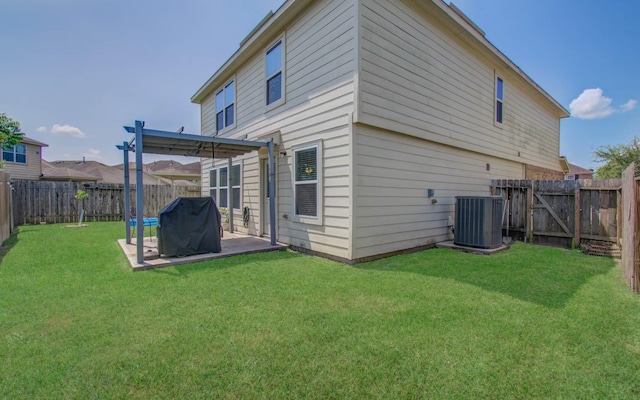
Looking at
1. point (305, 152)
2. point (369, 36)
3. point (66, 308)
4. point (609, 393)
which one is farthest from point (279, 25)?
point (609, 393)

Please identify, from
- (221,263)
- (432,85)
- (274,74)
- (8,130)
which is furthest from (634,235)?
(8,130)

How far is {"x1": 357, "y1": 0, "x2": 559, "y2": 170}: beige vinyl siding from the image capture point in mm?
4922

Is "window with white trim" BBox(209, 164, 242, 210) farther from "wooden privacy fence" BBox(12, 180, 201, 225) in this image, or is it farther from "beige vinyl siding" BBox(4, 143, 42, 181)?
"beige vinyl siding" BBox(4, 143, 42, 181)

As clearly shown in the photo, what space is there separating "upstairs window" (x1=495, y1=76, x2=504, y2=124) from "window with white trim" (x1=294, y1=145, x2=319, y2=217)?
6.25 m

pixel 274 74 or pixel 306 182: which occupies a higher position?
pixel 274 74

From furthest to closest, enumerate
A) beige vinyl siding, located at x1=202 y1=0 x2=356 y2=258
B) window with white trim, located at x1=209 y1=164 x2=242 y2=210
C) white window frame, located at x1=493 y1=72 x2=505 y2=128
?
window with white trim, located at x1=209 y1=164 x2=242 y2=210 < white window frame, located at x1=493 y1=72 x2=505 y2=128 < beige vinyl siding, located at x1=202 y1=0 x2=356 y2=258

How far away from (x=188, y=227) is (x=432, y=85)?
582 centimetres

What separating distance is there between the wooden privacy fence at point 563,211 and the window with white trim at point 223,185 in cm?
744

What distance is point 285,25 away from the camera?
6176 millimetres

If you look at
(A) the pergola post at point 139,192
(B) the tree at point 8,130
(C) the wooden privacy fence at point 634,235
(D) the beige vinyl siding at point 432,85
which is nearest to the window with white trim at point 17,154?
(B) the tree at point 8,130

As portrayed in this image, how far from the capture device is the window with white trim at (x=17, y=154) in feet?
55.8

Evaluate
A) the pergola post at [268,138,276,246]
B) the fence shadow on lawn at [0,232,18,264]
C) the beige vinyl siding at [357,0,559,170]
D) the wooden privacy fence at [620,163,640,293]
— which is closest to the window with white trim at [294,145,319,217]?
the pergola post at [268,138,276,246]

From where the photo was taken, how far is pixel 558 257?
544 cm

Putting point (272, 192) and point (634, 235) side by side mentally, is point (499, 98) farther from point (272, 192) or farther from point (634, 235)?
point (272, 192)
